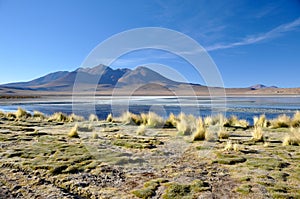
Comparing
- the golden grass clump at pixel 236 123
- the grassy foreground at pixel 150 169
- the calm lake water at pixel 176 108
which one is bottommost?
the grassy foreground at pixel 150 169

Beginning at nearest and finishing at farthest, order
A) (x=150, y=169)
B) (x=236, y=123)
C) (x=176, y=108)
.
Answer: (x=150, y=169), (x=236, y=123), (x=176, y=108)

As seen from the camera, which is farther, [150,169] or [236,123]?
[236,123]

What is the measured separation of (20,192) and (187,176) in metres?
3.67

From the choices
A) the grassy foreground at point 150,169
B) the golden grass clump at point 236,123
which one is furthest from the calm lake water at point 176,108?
the grassy foreground at point 150,169

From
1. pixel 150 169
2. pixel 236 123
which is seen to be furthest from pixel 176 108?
pixel 150 169

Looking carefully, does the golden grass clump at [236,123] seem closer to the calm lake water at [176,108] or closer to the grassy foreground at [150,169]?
the calm lake water at [176,108]

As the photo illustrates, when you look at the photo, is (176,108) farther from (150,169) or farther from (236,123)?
(150,169)

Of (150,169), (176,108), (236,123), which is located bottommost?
(150,169)

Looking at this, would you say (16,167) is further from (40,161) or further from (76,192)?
(76,192)

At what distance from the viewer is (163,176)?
6.05m

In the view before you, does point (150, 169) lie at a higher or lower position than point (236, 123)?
lower

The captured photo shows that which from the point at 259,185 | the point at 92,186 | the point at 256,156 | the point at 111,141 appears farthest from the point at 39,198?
the point at 256,156

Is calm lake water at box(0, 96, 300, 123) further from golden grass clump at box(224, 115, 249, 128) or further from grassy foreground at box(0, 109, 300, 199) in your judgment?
grassy foreground at box(0, 109, 300, 199)

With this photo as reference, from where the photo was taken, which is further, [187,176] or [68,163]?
[68,163]
